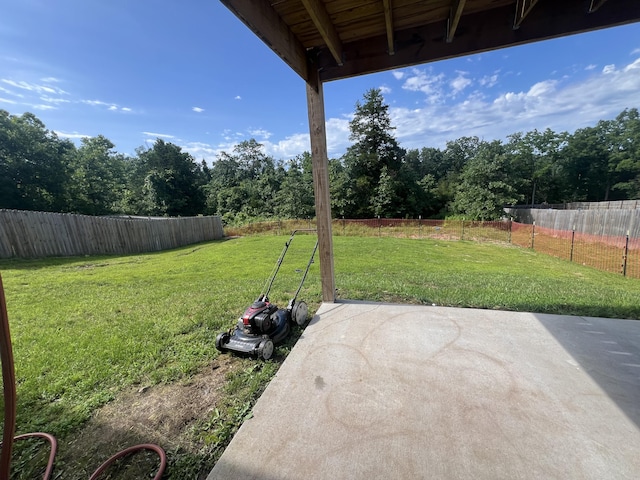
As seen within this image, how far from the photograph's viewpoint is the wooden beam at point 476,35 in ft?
6.58

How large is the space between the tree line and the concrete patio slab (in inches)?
755

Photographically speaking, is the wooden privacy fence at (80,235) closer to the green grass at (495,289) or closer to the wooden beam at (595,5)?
the green grass at (495,289)

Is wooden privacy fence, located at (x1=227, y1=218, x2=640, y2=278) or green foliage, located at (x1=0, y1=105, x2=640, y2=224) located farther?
green foliage, located at (x1=0, y1=105, x2=640, y2=224)

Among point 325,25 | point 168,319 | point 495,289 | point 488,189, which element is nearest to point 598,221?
point 495,289

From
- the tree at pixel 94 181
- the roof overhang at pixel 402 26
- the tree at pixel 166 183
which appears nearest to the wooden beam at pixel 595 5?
the roof overhang at pixel 402 26

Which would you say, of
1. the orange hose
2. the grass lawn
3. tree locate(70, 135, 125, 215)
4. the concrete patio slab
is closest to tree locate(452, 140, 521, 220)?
the grass lawn

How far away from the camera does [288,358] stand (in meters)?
2.08

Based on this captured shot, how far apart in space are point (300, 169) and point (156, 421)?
2561cm

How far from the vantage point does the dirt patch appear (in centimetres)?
141

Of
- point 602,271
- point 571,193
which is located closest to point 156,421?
point 602,271

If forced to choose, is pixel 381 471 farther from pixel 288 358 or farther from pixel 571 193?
pixel 571 193

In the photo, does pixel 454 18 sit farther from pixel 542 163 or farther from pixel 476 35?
pixel 542 163

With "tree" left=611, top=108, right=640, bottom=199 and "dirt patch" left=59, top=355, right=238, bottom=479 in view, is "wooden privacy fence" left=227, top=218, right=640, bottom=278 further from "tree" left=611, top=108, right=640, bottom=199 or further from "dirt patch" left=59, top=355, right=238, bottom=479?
"tree" left=611, top=108, right=640, bottom=199

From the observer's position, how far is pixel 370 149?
78.5 feet
